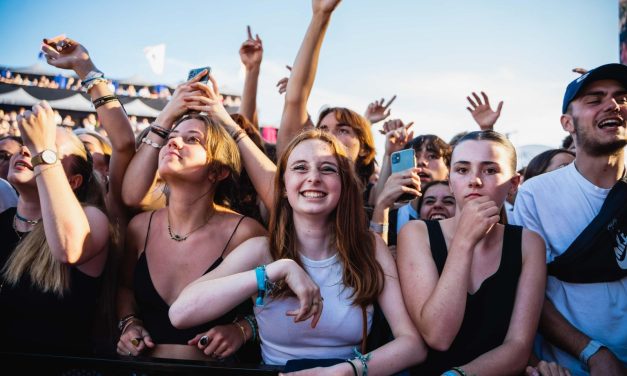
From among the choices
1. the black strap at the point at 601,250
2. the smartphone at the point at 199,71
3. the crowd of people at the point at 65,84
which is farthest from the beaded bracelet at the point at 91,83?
the crowd of people at the point at 65,84

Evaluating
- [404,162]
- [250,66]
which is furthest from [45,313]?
[250,66]

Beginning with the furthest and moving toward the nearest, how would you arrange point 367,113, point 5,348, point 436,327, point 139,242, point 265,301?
point 367,113 → point 139,242 → point 265,301 → point 436,327 → point 5,348

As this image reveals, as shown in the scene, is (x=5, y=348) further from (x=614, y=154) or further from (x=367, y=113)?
(x=367, y=113)

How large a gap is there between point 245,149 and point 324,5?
1063 millimetres

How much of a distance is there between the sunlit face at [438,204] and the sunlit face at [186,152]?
163 cm

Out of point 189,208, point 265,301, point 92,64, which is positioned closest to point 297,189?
point 265,301

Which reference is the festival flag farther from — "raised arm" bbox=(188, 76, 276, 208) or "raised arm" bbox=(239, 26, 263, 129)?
"raised arm" bbox=(188, 76, 276, 208)

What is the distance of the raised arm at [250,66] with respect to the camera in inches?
145

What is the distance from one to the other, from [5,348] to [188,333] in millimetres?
736

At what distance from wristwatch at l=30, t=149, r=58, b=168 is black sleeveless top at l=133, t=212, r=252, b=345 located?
63 cm

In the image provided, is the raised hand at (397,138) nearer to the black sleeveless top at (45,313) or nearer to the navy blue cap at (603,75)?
the navy blue cap at (603,75)

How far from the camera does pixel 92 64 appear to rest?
2.59 metres

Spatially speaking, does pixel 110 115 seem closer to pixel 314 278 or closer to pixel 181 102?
pixel 181 102

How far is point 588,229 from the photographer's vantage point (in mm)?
2119
